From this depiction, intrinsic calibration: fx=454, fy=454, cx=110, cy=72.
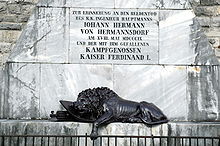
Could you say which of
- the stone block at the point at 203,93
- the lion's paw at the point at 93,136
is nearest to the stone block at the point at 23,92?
the lion's paw at the point at 93,136

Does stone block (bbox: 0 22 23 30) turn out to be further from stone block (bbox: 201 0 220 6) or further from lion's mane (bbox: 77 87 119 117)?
stone block (bbox: 201 0 220 6)

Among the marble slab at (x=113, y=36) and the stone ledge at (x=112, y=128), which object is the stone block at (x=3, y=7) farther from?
the stone ledge at (x=112, y=128)

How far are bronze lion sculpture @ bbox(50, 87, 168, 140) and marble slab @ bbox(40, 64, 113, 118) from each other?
89cm

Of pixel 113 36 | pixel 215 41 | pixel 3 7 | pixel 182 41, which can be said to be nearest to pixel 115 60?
pixel 113 36

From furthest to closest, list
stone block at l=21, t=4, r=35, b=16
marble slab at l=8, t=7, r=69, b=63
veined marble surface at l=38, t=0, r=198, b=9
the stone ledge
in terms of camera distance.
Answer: stone block at l=21, t=4, r=35, b=16 → veined marble surface at l=38, t=0, r=198, b=9 → marble slab at l=8, t=7, r=69, b=63 → the stone ledge

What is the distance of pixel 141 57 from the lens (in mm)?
8719

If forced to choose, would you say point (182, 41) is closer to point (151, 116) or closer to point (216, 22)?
point (151, 116)

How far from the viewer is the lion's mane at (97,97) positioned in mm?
7352

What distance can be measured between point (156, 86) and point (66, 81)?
1.70m

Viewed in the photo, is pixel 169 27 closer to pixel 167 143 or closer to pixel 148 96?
pixel 148 96

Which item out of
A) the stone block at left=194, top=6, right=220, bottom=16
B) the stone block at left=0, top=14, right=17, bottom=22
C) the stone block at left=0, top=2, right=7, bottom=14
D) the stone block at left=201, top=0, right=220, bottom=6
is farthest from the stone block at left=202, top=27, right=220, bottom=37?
the stone block at left=0, top=2, right=7, bottom=14

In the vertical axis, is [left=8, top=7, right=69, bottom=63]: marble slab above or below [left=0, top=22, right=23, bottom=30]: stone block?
below

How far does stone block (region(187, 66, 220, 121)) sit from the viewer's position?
8422mm

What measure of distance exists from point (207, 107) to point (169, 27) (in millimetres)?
1707
